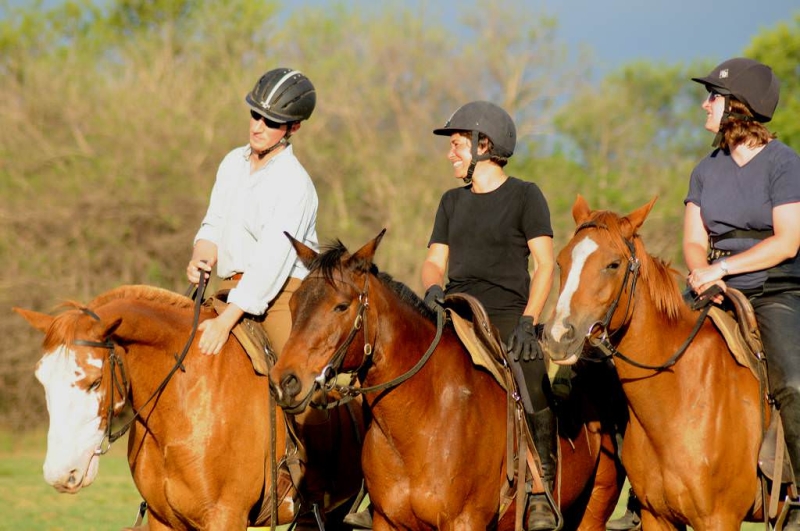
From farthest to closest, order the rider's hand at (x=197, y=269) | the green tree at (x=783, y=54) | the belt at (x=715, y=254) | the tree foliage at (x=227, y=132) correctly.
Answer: the green tree at (x=783, y=54) → the tree foliage at (x=227, y=132) → the rider's hand at (x=197, y=269) → the belt at (x=715, y=254)

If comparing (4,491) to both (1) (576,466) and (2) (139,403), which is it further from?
(1) (576,466)

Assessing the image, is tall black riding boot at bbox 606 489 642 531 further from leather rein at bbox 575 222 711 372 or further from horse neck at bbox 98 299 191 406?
horse neck at bbox 98 299 191 406

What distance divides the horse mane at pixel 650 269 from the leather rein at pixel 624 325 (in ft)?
0.15

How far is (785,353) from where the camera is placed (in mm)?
5738

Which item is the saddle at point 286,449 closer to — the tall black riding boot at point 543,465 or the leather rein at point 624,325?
the tall black riding boot at point 543,465

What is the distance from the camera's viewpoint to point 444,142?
1053 inches

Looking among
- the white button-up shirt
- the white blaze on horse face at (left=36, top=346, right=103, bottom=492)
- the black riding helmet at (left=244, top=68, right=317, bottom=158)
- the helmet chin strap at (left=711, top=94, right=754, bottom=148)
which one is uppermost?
the helmet chin strap at (left=711, top=94, right=754, bottom=148)

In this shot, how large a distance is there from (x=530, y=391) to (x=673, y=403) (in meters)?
0.83

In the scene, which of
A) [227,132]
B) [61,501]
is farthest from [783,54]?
[61,501]

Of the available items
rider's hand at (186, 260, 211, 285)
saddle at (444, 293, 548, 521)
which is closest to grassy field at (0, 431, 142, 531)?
rider's hand at (186, 260, 211, 285)

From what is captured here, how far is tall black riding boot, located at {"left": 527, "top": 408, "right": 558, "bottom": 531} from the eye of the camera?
600cm

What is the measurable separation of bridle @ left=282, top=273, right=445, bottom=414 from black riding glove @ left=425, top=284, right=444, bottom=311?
31 centimetres

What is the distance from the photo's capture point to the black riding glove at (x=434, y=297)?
6.05 meters

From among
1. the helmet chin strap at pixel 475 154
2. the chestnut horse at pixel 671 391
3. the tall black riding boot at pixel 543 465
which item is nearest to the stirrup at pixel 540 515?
the tall black riding boot at pixel 543 465
